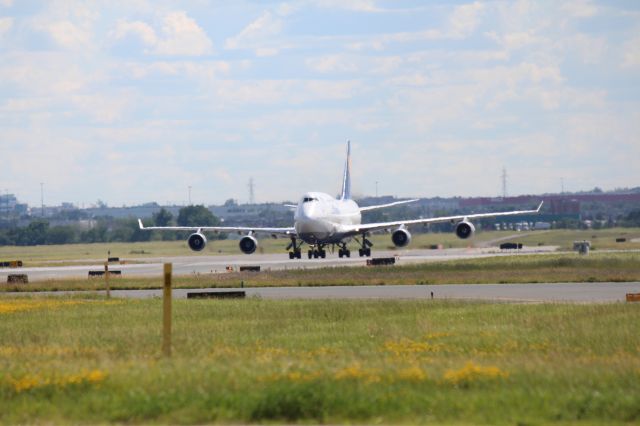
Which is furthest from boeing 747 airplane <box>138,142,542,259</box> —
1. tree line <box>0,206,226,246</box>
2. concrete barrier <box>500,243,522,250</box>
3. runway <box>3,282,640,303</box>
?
tree line <box>0,206,226,246</box>

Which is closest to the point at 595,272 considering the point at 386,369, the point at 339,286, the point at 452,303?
the point at 339,286

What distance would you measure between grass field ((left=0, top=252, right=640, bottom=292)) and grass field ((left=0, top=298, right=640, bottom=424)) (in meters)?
24.0

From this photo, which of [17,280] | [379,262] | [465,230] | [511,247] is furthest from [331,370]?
[511,247]

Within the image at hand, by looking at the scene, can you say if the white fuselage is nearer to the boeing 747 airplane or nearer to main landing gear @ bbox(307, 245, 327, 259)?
the boeing 747 airplane

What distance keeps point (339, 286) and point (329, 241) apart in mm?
36050

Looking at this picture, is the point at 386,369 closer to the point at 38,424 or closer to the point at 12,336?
the point at 38,424

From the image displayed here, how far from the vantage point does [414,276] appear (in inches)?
2395

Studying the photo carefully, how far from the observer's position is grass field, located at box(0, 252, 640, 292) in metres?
56.8

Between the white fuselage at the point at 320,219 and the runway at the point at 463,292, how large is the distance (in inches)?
1263

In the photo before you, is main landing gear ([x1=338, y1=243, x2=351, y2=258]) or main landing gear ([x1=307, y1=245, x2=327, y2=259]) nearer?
main landing gear ([x1=307, y1=245, x2=327, y2=259])

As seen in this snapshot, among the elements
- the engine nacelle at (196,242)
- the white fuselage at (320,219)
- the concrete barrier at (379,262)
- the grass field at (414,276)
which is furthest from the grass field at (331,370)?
the engine nacelle at (196,242)

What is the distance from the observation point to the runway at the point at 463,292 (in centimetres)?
4253

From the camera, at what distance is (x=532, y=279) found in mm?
55969

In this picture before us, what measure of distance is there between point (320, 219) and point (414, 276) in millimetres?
26610
